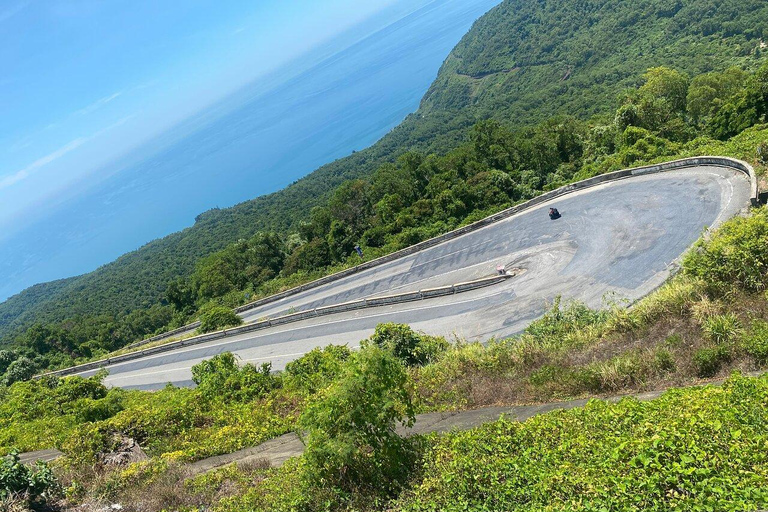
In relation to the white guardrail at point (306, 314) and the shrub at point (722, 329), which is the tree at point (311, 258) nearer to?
the white guardrail at point (306, 314)

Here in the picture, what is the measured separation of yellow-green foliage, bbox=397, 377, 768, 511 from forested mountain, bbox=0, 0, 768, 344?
61351mm

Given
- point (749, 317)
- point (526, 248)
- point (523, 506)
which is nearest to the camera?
point (523, 506)

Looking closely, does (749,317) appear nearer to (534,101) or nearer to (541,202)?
(541,202)

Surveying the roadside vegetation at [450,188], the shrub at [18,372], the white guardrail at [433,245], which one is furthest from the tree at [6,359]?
the white guardrail at [433,245]

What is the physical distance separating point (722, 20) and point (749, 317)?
14351 cm

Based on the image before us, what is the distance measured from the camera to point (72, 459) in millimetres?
11125

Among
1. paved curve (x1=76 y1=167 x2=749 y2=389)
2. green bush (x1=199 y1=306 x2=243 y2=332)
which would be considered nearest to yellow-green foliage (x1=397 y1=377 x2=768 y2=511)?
paved curve (x1=76 y1=167 x2=749 y2=389)

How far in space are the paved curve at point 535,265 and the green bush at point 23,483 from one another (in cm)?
1497

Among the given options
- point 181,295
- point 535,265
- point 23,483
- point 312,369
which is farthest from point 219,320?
point 23,483

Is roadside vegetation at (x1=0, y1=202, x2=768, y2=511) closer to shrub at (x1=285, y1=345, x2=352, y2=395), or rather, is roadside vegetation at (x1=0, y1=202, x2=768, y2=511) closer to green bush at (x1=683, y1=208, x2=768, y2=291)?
green bush at (x1=683, y1=208, x2=768, y2=291)

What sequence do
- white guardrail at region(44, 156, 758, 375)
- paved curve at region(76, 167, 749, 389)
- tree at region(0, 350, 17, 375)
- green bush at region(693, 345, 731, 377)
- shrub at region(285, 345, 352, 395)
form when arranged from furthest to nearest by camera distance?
tree at region(0, 350, 17, 375), white guardrail at region(44, 156, 758, 375), paved curve at region(76, 167, 749, 389), shrub at region(285, 345, 352, 395), green bush at region(693, 345, 731, 377)

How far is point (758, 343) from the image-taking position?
917cm

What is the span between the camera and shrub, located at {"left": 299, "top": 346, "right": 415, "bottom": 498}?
721 cm

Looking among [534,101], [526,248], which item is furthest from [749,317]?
[534,101]
